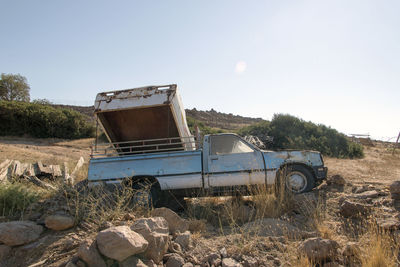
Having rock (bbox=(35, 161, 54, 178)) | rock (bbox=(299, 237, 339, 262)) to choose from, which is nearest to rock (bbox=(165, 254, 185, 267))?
rock (bbox=(299, 237, 339, 262))

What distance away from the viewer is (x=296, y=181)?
18.2 feet

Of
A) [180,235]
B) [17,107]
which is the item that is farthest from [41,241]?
[17,107]

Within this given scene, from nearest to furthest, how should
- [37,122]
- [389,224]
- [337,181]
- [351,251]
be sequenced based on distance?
1. [351,251]
2. [389,224]
3. [337,181]
4. [37,122]

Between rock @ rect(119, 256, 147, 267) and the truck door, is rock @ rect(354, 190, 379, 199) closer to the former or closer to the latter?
the truck door

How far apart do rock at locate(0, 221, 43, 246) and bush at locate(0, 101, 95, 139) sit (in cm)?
2383

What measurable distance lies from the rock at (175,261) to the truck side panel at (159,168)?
2.46 meters

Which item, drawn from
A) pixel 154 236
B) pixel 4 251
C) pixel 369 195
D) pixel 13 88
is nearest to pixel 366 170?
pixel 369 195

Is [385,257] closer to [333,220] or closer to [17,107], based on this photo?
[333,220]

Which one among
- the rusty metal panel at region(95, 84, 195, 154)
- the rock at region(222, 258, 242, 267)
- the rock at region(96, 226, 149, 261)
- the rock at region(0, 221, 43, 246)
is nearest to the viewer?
the rock at region(96, 226, 149, 261)

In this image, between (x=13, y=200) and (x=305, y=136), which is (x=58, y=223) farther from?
(x=305, y=136)

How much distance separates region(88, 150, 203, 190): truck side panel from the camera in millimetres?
5363

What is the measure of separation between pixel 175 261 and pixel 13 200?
3.81m

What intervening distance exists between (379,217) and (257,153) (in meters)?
2.50

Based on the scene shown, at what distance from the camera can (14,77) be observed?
137 ft
